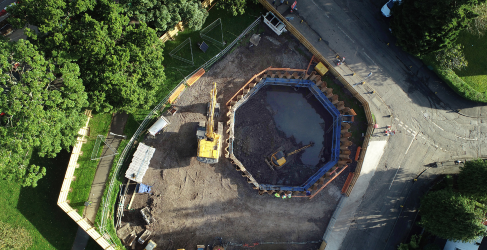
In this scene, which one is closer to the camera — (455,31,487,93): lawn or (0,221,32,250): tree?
(0,221,32,250): tree

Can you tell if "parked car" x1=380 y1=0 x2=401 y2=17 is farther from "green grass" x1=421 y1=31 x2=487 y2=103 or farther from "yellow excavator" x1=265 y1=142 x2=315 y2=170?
"yellow excavator" x1=265 y1=142 x2=315 y2=170

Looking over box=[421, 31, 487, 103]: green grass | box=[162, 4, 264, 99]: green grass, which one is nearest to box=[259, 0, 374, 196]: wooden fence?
box=[162, 4, 264, 99]: green grass

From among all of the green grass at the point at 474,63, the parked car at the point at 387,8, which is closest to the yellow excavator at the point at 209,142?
the parked car at the point at 387,8

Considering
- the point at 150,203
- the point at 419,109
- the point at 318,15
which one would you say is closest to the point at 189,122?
the point at 150,203

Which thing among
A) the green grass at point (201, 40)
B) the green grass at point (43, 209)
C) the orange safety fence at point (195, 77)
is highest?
the green grass at point (201, 40)

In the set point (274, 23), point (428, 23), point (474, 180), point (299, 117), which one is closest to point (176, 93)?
point (274, 23)

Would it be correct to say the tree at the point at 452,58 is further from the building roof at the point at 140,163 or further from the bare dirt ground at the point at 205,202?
the building roof at the point at 140,163
